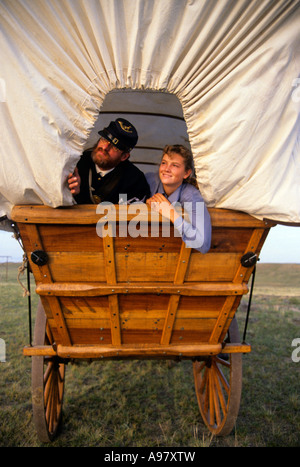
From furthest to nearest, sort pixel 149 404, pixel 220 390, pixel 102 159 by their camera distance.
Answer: pixel 149 404 < pixel 220 390 < pixel 102 159

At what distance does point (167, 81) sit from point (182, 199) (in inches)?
29.6

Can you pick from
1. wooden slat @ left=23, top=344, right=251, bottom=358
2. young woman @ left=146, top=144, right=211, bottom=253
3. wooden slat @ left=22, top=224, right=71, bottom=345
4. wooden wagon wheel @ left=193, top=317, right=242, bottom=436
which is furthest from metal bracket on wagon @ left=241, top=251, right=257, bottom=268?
wooden slat @ left=22, top=224, right=71, bottom=345

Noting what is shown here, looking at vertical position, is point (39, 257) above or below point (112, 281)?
above

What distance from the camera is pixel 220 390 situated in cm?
295

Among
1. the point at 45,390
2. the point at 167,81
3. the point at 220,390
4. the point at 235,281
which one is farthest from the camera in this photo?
the point at 220,390

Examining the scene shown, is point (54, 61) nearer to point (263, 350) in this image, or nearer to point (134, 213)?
point (134, 213)

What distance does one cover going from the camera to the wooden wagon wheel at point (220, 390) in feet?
8.71

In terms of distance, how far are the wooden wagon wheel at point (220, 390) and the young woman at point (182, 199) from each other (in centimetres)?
131

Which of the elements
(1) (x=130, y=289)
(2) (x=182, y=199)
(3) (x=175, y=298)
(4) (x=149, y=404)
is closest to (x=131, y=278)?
(1) (x=130, y=289)

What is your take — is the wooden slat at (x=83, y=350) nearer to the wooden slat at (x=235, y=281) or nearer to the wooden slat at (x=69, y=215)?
the wooden slat at (x=235, y=281)

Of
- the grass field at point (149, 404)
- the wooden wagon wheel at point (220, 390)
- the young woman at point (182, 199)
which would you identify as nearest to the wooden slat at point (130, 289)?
the young woman at point (182, 199)

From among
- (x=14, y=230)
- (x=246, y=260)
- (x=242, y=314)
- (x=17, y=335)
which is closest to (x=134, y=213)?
(x=246, y=260)

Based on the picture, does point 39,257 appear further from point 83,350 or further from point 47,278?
point 83,350

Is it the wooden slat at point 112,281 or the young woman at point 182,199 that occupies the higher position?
the young woman at point 182,199
